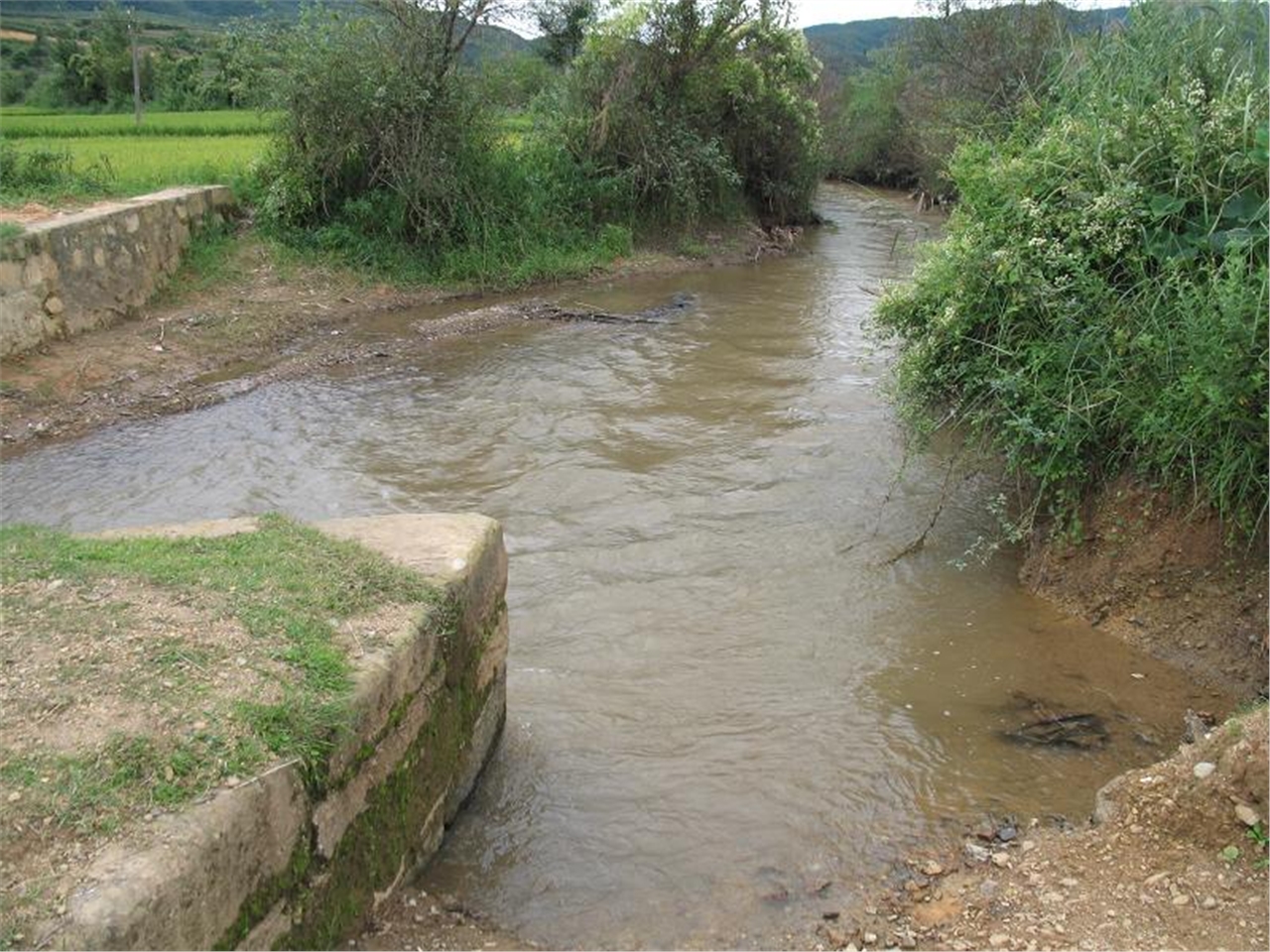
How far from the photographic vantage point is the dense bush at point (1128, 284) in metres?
4.84

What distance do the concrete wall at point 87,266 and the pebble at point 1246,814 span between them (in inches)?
372

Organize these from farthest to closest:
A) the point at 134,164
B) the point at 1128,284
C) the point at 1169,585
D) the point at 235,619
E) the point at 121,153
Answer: the point at 121,153 < the point at 134,164 < the point at 1128,284 < the point at 1169,585 < the point at 235,619

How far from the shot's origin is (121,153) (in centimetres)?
1509

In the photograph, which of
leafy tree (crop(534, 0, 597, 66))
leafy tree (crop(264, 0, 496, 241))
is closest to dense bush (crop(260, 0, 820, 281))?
leafy tree (crop(264, 0, 496, 241))

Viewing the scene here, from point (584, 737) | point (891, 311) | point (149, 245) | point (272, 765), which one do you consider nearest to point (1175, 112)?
point (891, 311)

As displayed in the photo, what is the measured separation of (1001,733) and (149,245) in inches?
400

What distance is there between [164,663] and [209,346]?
8.35 meters

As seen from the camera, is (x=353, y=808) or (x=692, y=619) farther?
(x=692, y=619)

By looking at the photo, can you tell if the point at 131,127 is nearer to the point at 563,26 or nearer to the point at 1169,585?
the point at 563,26

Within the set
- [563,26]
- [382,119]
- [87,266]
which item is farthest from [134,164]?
[563,26]

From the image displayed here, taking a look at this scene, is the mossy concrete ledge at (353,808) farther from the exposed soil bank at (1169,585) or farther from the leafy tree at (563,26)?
the leafy tree at (563,26)

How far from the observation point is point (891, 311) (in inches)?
257

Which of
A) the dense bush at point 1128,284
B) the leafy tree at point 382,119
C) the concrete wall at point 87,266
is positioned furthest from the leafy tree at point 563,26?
the dense bush at point 1128,284

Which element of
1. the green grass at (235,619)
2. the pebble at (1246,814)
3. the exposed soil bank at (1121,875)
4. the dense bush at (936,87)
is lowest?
the exposed soil bank at (1121,875)
